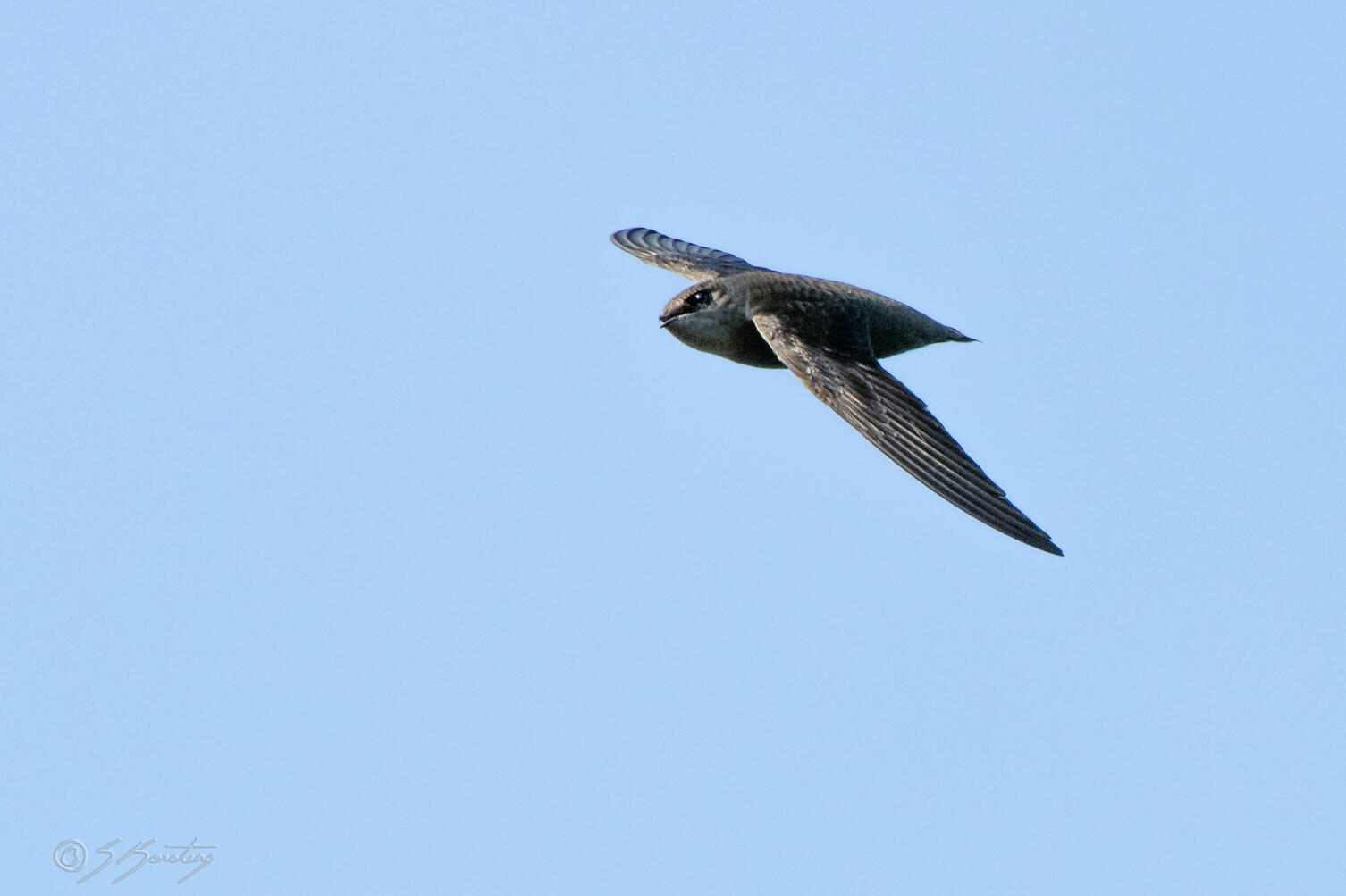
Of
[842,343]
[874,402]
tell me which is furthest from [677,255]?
[874,402]

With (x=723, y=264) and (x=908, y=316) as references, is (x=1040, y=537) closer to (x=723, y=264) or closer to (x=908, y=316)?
(x=908, y=316)

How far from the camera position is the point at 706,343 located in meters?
13.8

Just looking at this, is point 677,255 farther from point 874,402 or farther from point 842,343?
point 874,402

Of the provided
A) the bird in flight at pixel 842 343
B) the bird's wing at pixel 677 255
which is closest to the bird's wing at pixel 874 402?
the bird in flight at pixel 842 343

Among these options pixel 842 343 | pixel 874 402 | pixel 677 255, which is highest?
pixel 677 255

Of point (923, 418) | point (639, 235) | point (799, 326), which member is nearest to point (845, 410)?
point (923, 418)

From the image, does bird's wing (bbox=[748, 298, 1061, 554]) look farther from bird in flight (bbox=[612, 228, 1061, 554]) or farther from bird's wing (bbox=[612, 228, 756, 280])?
bird's wing (bbox=[612, 228, 756, 280])

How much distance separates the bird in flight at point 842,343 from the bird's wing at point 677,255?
2.08 feet

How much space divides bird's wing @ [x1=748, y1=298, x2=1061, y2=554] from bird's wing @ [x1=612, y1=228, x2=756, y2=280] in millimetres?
1886

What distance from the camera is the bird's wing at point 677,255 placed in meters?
15.9

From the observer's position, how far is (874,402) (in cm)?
1214

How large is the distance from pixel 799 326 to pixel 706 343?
96 centimetres

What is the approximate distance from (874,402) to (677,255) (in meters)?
5.16

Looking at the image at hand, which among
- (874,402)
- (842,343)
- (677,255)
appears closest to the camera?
(874,402)
